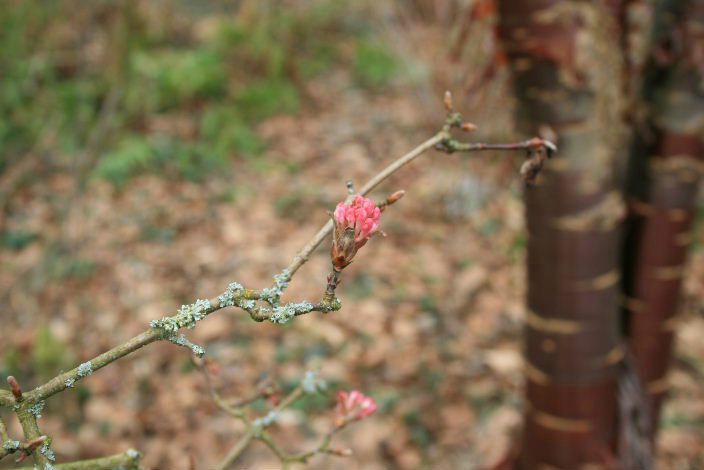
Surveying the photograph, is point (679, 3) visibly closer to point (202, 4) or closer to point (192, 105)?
point (192, 105)

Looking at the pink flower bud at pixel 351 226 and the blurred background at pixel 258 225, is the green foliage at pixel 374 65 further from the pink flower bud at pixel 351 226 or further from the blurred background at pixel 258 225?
the pink flower bud at pixel 351 226

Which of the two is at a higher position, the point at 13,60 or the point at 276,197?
the point at 13,60

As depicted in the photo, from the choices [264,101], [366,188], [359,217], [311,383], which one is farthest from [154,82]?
[359,217]

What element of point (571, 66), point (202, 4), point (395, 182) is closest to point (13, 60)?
point (202, 4)

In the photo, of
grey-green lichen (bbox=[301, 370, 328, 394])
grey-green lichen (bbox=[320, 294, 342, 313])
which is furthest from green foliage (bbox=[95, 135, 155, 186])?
grey-green lichen (bbox=[320, 294, 342, 313])

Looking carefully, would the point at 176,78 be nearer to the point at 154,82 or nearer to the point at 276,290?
the point at 154,82

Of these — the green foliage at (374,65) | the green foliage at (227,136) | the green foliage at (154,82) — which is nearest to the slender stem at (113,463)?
the green foliage at (154,82)
